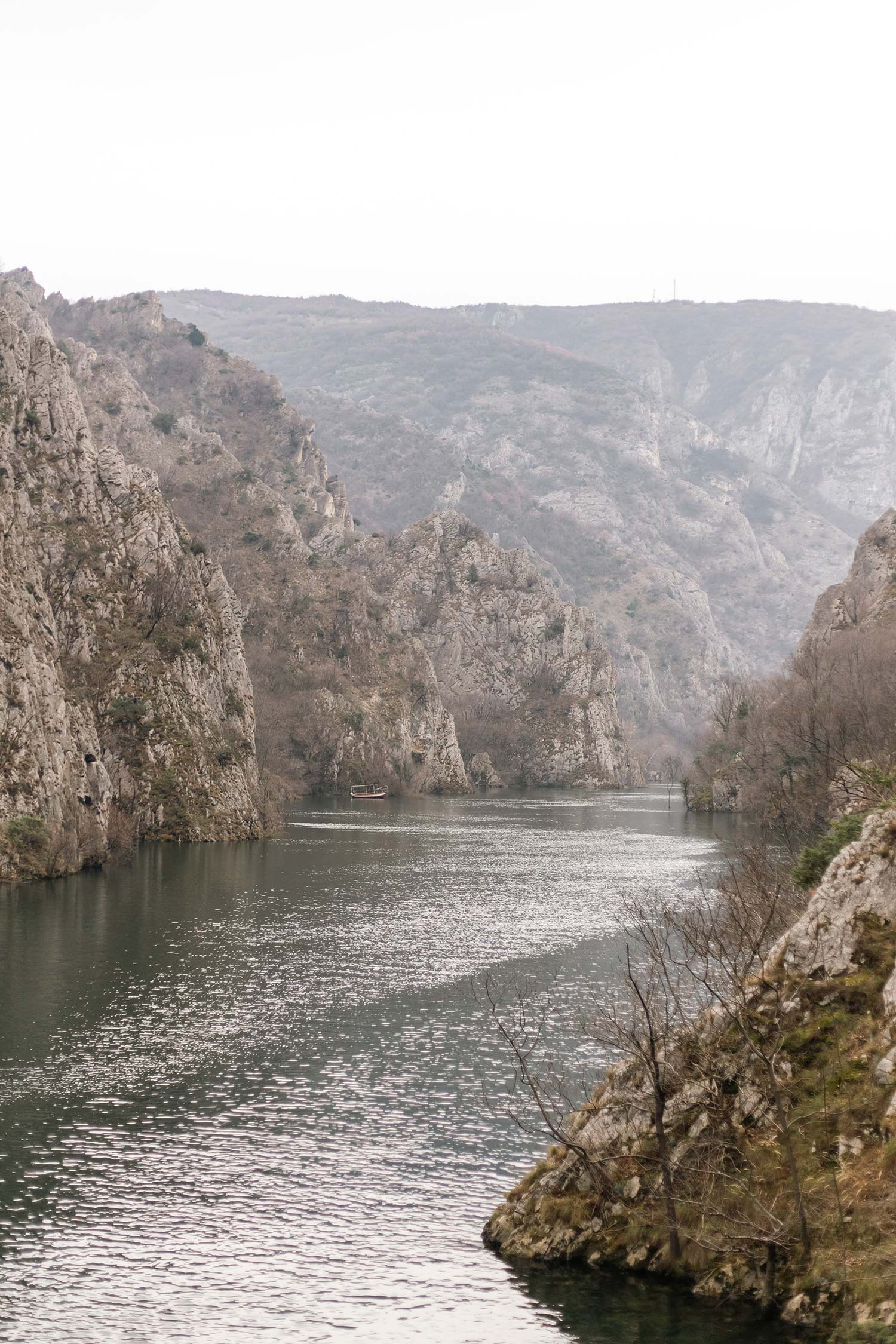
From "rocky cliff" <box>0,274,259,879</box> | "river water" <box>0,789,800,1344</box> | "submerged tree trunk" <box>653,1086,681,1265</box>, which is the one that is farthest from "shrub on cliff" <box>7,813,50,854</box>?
Answer: "submerged tree trunk" <box>653,1086,681,1265</box>

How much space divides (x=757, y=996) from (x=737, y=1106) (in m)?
2.67

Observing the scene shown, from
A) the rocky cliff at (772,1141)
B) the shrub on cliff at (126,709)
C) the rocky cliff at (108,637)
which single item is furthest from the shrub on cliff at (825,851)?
the shrub on cliff at (126,709)

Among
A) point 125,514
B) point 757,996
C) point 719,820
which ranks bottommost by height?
point 719,820

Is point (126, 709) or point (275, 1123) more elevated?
point (126, 709)

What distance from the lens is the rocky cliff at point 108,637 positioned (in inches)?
3499

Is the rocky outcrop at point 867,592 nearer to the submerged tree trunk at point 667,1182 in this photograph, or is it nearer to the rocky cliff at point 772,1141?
the rocky cliff at point 772,1141

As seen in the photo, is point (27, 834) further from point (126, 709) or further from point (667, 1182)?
point (667, 1182)

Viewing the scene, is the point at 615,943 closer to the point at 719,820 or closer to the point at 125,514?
the point at 125,514

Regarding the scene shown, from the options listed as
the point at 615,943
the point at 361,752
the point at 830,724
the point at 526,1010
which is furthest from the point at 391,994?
the point at 361,752

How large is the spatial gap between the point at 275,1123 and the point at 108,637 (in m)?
82.2

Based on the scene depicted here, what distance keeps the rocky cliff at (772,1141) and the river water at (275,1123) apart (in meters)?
0.95

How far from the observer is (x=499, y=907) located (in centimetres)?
7475

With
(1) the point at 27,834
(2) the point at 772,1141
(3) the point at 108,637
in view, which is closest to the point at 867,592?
(3) the point at 108,637

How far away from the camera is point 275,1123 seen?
34.8 metres
